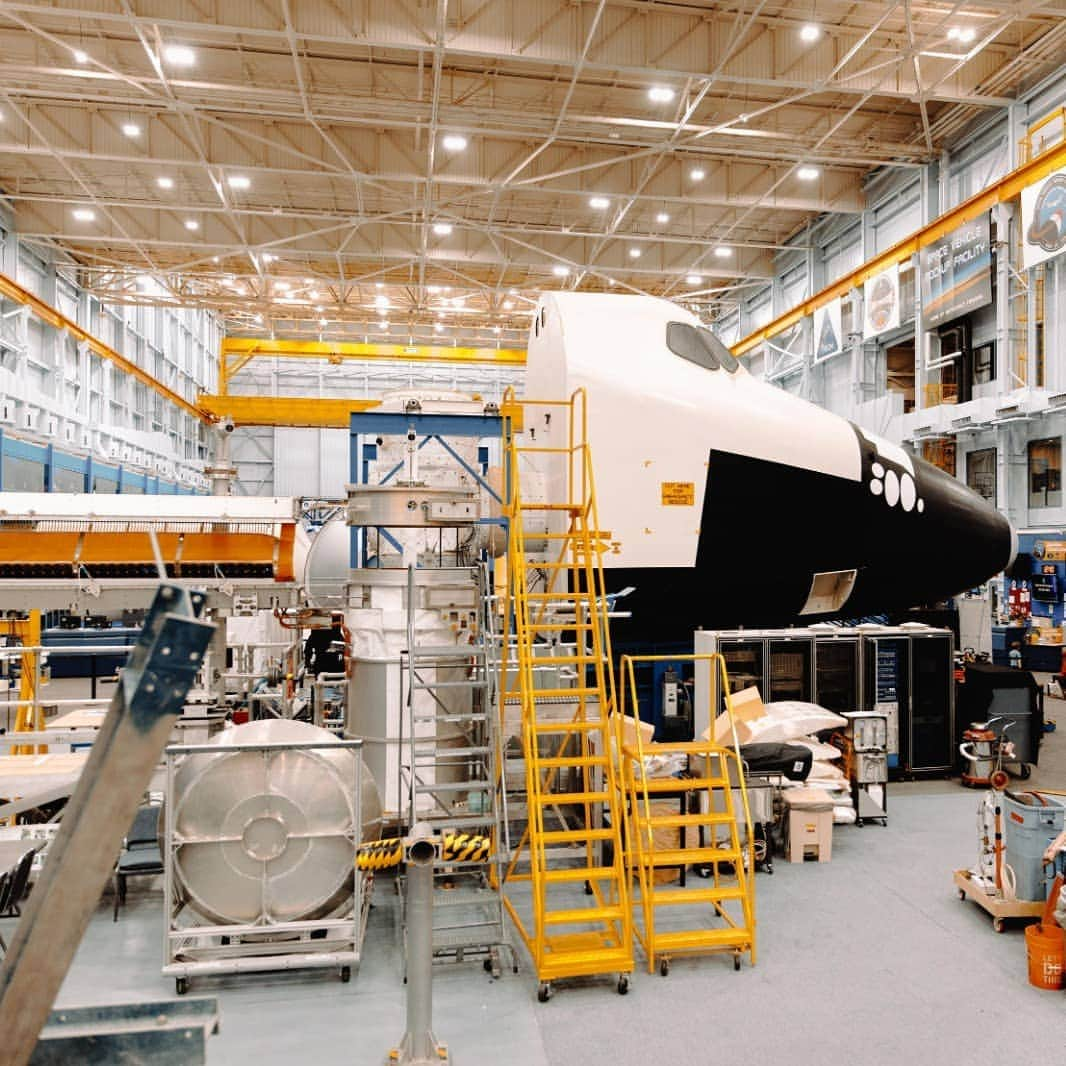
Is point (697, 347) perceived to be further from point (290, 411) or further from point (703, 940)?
point (290, 411)

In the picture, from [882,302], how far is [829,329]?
287cm

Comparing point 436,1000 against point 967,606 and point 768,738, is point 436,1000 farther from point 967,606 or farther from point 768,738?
point 967,606

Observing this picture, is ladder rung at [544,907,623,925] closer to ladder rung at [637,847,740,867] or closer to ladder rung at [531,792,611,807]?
ladder rung at [637,847,740,867]

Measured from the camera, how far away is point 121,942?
7.34m

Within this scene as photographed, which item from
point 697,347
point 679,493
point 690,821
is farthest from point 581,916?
point 697,347

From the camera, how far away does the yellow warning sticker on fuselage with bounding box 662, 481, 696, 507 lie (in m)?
8.55

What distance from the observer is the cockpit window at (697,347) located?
887 centimetres

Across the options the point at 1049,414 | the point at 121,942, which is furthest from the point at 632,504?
the point at 1049,414

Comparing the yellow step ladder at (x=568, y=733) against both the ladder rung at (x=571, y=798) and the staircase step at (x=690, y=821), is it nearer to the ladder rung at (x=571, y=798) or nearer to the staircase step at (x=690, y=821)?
the ladder rung at (x=571, y=798)

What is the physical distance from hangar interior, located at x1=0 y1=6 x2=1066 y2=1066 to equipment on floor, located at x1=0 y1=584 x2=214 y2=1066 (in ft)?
0.04

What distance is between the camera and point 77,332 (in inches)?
1117

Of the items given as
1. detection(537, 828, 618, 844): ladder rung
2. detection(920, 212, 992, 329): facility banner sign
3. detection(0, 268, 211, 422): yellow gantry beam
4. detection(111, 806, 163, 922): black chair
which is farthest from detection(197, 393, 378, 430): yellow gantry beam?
detection(537, 828, 618, 844): ladder rung

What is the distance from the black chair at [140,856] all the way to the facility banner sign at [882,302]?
77.8 feet

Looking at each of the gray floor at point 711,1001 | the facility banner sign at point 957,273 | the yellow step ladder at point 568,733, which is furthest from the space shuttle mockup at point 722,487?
the facility banner sign at point 957,273
